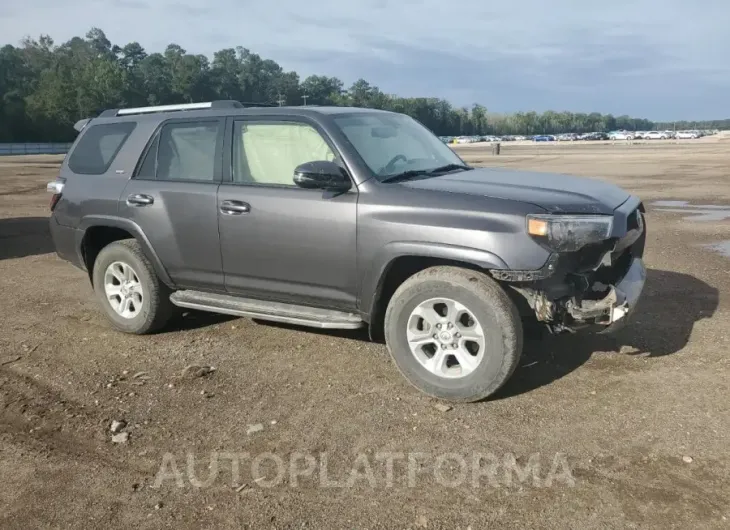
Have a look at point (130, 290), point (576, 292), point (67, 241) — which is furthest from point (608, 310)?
point (67, 241)

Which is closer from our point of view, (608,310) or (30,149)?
(608,310)

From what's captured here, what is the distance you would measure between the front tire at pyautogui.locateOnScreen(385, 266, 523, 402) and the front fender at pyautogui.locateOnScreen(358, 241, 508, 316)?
0.13 m

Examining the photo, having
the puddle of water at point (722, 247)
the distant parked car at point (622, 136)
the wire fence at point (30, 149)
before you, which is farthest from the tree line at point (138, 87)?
the puddle of water at point (722, 247)

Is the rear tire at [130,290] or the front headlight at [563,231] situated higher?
the front headlight at [563,231]

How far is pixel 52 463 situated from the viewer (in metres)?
3.55

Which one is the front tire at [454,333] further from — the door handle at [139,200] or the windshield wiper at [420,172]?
the door handle at [139,200]

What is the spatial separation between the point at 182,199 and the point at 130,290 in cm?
107

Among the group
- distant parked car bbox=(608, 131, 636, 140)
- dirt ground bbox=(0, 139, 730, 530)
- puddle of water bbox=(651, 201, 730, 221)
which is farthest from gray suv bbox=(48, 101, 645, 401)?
distant parked car bbox=(608, 131, 636, 140)

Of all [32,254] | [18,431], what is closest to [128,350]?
[18,431]

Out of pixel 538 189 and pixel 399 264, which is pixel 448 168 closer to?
Answer: pixel 538 189

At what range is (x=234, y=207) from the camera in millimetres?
4836

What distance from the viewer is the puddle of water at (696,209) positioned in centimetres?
1208

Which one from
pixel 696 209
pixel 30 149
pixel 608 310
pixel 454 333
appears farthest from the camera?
pixel 30 149

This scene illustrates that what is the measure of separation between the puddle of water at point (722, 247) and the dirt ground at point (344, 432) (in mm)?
2966
